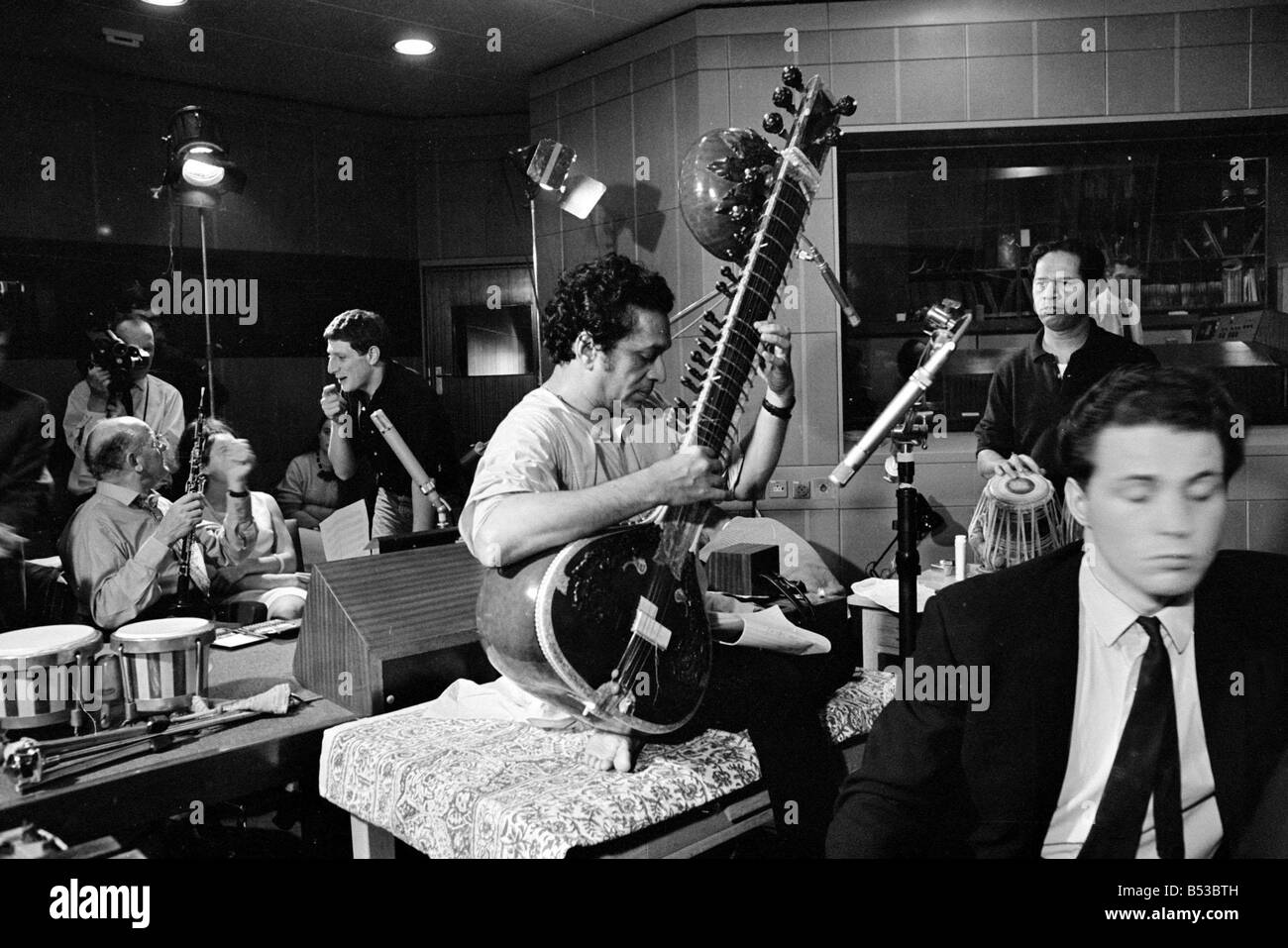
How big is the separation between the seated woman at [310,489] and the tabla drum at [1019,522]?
2744 millimetres

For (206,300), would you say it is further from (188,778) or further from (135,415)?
(188,778)

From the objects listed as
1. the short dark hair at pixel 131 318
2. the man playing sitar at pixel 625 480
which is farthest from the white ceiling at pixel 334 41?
the man playing sitar at pixel 625 480

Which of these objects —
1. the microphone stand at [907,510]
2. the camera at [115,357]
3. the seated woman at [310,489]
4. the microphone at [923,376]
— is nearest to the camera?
the microphone at [923,376]

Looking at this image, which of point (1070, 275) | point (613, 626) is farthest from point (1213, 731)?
point (1070, 275)

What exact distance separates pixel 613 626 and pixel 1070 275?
56.3 inches

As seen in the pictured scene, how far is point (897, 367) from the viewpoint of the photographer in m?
4.20

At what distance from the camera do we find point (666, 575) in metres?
1.55

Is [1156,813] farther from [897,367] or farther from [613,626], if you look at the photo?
[897,367]

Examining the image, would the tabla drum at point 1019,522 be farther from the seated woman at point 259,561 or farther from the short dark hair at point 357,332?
the short dark hair at point 357,332

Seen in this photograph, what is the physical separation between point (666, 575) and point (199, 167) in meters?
2.60

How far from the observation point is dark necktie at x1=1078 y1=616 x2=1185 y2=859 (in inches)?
45.5

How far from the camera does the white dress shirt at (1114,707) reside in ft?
3.82

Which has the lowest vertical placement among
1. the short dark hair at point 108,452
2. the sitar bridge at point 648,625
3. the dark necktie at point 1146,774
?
the dark necktie at point 1146,774

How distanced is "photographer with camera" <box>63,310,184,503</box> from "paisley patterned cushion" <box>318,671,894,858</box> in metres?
1.36
